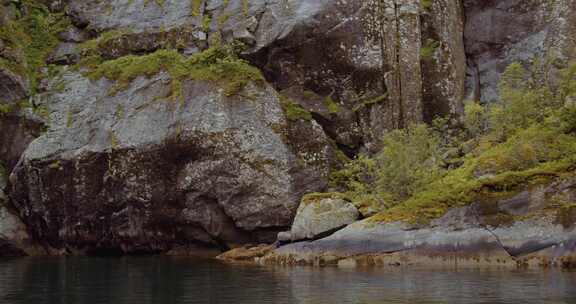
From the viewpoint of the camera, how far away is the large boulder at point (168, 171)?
38125 millimetres

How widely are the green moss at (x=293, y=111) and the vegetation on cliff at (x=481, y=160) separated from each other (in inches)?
145

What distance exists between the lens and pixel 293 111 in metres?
40.8

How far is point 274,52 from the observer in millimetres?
42500

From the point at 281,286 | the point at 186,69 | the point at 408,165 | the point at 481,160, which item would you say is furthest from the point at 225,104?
the point at 281,286

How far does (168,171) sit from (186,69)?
20.1ft

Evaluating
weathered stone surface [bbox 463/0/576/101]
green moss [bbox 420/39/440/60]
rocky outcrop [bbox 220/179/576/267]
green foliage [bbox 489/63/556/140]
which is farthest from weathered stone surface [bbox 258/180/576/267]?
weathered stone surface [bbox 463/0/576/101]

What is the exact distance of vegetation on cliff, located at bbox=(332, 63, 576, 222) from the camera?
28.5m

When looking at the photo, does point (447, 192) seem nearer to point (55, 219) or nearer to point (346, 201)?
point (346, 201)

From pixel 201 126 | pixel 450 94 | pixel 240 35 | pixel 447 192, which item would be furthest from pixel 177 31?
pixel 447 192

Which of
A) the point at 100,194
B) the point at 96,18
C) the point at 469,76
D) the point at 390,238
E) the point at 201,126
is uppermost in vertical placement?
the point at 96,18

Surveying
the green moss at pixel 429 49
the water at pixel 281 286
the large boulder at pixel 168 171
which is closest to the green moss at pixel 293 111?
the large boulder at pixel 168 171

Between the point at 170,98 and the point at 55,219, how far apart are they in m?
8.82

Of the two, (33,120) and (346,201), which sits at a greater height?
(33,120)

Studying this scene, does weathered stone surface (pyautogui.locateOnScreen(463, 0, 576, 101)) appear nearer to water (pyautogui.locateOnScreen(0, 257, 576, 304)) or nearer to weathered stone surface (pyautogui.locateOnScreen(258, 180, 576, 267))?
weathered stone surface (pyautogui.locateOnScreen(258, 180, 576, 267))
